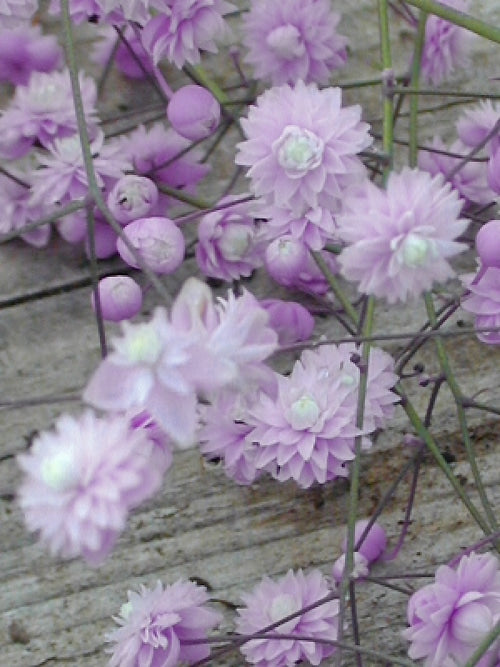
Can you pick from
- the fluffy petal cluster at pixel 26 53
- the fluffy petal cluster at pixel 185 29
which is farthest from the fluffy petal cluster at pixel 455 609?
the fluffy petal cluster at pixel 26 53

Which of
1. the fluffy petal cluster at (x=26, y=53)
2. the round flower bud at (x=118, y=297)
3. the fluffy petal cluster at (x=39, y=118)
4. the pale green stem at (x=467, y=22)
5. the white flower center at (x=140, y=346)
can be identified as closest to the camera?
the white flower center at (x=140, y=346)

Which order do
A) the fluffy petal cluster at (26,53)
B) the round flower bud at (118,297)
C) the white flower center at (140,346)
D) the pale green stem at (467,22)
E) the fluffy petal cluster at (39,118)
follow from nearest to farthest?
1. the white flower center at (140,346)
2. the pale green stem at (467,22)
3. the round flower bud at (118,297)
4. the fluffy petal cluster at (39,118)
5. the fluffy petal cluster at (26,53)

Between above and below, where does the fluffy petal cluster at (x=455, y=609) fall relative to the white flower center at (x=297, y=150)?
below

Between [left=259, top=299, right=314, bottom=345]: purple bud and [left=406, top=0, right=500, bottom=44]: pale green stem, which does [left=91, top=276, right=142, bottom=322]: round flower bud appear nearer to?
[left=259, top=299, right=314, bottom=345]: purple bud

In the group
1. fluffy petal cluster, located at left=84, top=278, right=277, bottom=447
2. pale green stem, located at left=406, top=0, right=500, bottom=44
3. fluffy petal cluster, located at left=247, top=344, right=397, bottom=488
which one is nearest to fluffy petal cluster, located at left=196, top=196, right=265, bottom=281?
fluffy petal cluster, located at left=247, top=344, right=397, bottom=488

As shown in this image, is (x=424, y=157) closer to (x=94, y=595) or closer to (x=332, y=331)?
(x=332, y=331)

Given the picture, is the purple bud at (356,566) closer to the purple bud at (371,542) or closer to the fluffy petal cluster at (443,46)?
the purple bud at (371,542)

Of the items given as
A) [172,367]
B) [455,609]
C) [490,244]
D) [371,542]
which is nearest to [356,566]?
[371,542]

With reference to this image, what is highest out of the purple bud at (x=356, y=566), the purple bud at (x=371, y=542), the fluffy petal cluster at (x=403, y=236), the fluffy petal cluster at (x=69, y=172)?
the fluffy petal cluster at (x=69, y=172)
